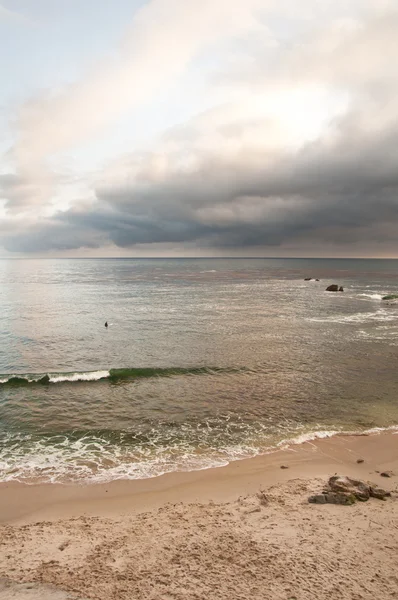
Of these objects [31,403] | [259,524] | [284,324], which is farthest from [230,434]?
[284,324]

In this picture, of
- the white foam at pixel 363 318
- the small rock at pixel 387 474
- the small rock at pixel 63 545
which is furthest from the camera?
the white foam at pixel 363 318

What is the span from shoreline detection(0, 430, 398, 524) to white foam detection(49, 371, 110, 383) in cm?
1477

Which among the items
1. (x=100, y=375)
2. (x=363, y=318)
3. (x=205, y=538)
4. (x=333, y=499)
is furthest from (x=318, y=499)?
(x=363, y=318)

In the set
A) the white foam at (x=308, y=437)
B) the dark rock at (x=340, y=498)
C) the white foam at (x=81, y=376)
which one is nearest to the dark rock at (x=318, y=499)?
the dark rock at (x=340, y=498)

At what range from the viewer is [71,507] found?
14.9 meters

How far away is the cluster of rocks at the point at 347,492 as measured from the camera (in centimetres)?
1420

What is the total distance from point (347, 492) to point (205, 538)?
635 cm

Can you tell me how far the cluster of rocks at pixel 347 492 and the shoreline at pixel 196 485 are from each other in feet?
4.52

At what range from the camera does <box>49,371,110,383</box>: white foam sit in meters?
31.0

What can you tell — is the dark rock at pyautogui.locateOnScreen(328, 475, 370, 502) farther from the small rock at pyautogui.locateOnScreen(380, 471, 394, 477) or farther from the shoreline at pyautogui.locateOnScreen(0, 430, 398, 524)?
the small rock at pyautogui.locateOnScreen(380, 471, 394, 477)

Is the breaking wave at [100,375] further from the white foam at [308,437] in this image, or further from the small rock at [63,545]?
the small rock at [63,545]

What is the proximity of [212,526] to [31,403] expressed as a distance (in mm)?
18560

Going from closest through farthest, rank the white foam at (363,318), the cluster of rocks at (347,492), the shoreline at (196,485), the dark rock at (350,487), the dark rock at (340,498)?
the dark rock at (340,498) < the cluster of rocks at (347,492) < the dark rock at (350,487) < the shoreline at (196,485) < the white foam at (363,318)

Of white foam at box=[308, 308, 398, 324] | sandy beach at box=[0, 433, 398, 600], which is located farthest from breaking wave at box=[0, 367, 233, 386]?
white foam at box=[308, 308, 398, 324]
